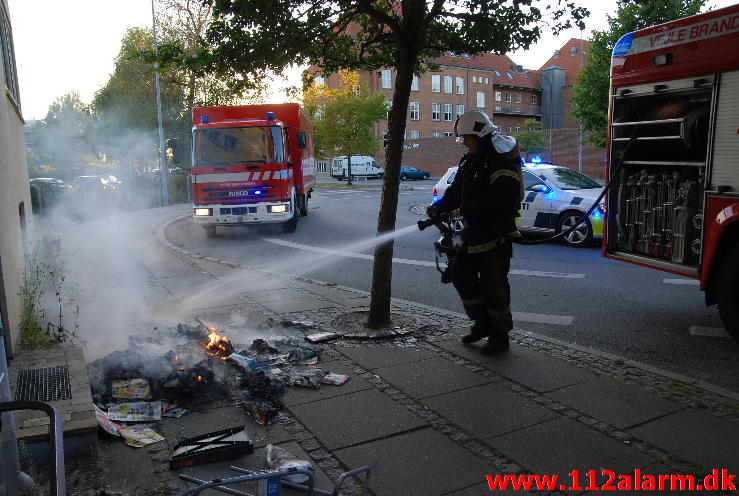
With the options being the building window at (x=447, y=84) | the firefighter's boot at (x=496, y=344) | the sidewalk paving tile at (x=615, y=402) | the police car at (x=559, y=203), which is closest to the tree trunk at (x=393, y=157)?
the firefighter's boot at (x=496, y=344)

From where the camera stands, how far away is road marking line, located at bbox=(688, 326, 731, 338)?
5.77 meters

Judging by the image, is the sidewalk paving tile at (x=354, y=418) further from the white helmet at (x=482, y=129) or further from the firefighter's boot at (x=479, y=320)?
the white helmet at (x=482, y=129)

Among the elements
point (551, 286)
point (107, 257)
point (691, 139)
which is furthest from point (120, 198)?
point (691, 139)

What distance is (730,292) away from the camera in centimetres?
530

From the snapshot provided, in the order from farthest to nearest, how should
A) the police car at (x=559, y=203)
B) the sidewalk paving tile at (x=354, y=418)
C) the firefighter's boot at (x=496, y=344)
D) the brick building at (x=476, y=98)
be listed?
the brick building at (x=476, y=98)
the police car at (x=559, y=203)
the firefighter's boot at (x=496, y=344)
the sidewalk paving tile at (x=354, y=418)

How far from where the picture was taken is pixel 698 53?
560cm

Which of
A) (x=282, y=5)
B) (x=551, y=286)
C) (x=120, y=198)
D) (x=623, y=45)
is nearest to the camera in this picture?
(x=282, y=5)

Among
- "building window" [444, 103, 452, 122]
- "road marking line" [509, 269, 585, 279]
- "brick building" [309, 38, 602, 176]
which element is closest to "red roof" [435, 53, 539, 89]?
"brick building" [309, 38, 602, 176]

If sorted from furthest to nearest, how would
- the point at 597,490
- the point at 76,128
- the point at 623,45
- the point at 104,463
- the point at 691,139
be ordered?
the point at 76,128 → the point at 623,45 → the point at 691,139 → the point at 104,463 → the point at 597,490

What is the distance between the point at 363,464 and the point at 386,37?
4119mm

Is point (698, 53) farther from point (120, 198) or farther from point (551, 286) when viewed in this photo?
point (120, 198)

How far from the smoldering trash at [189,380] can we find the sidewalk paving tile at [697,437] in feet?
7.04

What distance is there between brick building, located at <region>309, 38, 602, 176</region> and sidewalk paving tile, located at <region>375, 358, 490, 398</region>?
2015 inches

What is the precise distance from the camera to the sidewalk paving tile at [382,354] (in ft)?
16.3
